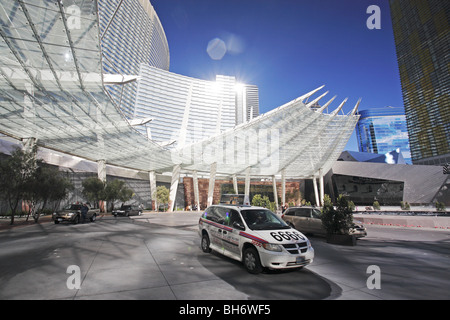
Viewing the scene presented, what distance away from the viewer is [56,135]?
82.4 ft

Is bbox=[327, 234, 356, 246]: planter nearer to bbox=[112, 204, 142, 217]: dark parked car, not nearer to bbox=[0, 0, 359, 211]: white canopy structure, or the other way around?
A: bbox=[0, 0, 359, 211]: white canopy structure

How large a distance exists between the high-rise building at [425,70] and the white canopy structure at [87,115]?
5767 cm

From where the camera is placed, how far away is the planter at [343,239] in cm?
890

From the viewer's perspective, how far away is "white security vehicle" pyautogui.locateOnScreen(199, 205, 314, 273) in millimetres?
4781

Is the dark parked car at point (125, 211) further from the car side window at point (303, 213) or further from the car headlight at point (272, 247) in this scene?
the car headlight at point (272, 247)

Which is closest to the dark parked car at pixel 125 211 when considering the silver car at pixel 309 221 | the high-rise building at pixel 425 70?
the silver car at pixel 309 221

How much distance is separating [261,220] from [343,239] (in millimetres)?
5142

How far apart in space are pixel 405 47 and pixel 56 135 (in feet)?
404

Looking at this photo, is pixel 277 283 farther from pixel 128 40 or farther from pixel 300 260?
pixel 128 40

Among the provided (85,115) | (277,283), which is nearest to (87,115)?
(85,115)

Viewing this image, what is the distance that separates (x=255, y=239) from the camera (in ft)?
16.6
